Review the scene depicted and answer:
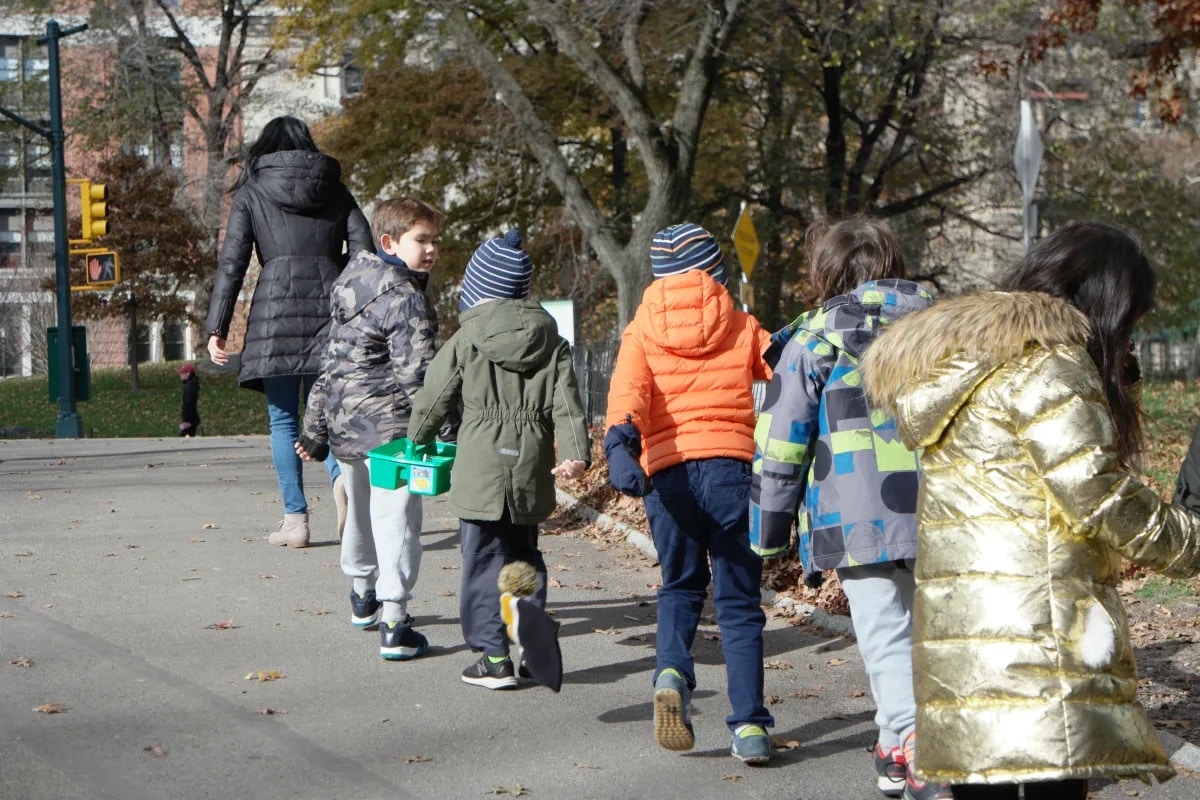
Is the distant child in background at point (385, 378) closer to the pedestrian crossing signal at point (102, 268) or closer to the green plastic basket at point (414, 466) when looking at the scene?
the green plastic basket at point (414, 466)

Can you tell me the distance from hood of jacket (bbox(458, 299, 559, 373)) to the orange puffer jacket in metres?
0.68

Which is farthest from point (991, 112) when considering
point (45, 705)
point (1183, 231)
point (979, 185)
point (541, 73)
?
point (45, 705)

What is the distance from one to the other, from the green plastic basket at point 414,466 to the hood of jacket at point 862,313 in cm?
194

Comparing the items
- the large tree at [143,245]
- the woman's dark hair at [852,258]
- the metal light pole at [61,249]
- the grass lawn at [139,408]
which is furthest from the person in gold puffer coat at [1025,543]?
the large tree at [143,245]

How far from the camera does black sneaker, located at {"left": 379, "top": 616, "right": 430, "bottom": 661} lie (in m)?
6.42

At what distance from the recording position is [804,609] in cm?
776

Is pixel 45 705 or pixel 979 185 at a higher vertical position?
pixel 979 185

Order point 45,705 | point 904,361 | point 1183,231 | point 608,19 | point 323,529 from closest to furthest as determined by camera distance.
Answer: point 904,361
point 45,705
point 323,529
point 608,19
point 1183,231

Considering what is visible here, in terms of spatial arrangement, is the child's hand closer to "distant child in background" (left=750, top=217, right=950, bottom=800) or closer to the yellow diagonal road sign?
"distant child in background" (left=750, top=217, right=950, bottom=800)

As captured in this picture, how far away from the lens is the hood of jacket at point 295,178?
8.16 metres

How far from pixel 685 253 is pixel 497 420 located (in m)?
1.13

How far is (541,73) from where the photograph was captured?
25.9m

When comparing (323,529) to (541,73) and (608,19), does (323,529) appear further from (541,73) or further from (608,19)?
(541,73)

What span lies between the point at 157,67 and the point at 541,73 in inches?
711
